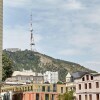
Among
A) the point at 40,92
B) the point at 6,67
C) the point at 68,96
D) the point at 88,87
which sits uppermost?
the point at 6,67

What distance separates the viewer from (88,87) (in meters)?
91.2

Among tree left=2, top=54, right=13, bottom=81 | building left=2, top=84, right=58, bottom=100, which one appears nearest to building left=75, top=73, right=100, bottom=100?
building left=2, top=84, right=58, bottom=100

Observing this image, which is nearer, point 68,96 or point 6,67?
point 68,96

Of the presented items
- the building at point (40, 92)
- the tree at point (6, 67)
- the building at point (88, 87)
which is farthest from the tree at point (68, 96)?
the tree at point (6, 67)

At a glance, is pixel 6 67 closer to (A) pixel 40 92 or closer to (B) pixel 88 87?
(A) pixel 40 92

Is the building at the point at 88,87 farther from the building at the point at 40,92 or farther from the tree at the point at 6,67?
the tree at the point at 6,67

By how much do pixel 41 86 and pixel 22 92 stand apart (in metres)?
6.99

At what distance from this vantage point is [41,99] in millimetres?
104438

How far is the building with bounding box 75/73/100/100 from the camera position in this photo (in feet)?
287

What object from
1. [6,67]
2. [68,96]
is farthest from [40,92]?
[6,67]

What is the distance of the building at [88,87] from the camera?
87625 mm

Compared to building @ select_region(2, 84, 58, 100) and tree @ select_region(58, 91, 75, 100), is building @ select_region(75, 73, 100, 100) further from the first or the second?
building @ select_region(2, 84, 58, 100)

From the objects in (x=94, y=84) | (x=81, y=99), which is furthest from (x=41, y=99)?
(x=94, y=84)

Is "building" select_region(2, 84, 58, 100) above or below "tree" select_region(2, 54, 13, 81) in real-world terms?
below
